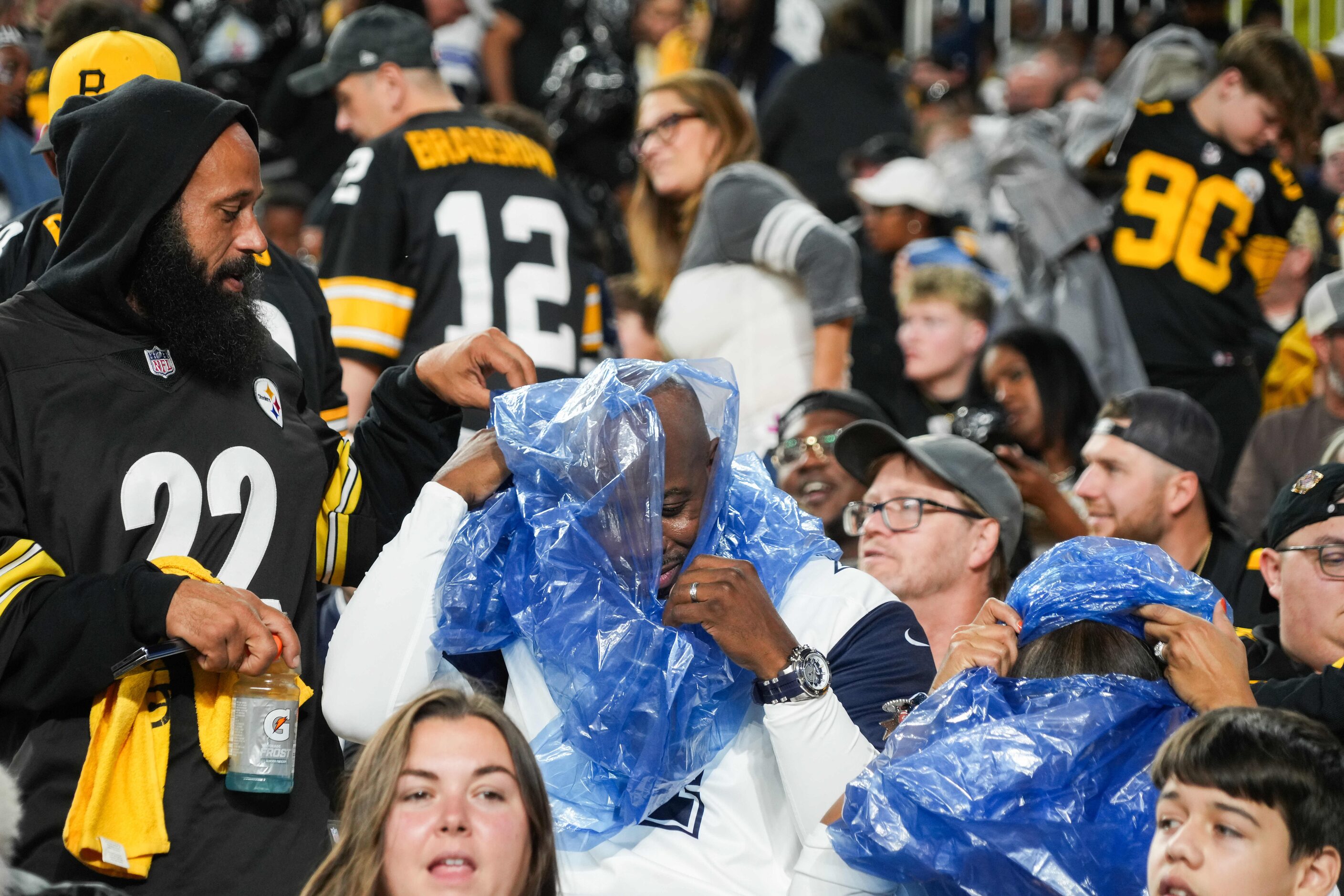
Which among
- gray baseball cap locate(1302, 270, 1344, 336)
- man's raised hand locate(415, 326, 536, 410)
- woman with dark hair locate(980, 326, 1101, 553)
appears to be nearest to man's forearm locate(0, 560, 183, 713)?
man's raised hand locate(415, 326, 536, 410)

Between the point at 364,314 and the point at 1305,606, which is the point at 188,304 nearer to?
the point at 364,314

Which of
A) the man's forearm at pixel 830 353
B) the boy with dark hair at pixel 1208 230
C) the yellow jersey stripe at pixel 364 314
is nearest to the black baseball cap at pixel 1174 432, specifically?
the man's forearm at pixel 830 353

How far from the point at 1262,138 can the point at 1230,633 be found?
13.1 ft

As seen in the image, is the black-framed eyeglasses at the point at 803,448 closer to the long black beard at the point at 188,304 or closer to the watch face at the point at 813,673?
the watch face at the point at 813,673

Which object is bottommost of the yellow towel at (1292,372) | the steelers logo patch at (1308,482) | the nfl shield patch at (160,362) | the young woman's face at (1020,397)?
the yellow towel at (1292,372)

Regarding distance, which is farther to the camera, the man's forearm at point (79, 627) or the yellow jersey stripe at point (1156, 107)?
the yellow jersey stripe at point (1156, 107)

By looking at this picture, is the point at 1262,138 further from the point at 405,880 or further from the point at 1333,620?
the point at 405,880

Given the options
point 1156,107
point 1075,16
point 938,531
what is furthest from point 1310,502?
point 1075,16

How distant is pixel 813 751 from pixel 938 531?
136cm

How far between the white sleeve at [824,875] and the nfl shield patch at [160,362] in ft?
4.59

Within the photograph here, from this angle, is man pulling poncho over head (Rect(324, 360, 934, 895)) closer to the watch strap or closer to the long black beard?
the watch strap

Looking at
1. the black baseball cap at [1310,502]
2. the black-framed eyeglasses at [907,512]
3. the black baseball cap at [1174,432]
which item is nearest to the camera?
the black baseball cap at [1310,502]

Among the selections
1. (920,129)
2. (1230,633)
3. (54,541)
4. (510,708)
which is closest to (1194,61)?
(920,129)

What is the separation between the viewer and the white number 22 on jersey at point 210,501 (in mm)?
2762
